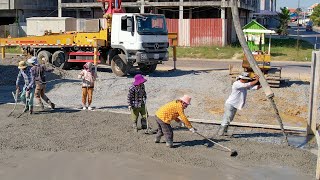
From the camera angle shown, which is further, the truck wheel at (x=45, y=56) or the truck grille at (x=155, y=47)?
the truck wheel at (x=45, y=56)

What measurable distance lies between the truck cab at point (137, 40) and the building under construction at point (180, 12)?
1464 centimetres

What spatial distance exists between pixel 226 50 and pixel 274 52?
3.36 m

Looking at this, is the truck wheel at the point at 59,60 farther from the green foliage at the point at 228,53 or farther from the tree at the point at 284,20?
the tree at the point at 284,20

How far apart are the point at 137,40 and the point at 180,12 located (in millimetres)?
18557

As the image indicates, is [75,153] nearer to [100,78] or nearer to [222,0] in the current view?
[100,78]

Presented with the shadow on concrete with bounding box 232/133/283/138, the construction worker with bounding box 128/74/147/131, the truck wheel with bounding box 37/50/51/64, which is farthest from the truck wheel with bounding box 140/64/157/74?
the shadow on concrete with bounding box 232/133/283/138

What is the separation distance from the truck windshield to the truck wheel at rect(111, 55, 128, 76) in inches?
66.1

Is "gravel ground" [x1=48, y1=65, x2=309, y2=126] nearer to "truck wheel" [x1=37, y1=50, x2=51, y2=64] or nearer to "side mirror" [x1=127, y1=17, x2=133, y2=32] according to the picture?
"side mirror" [x1=127, y1=17, x2=133, y2=32]

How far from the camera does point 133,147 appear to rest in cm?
1033

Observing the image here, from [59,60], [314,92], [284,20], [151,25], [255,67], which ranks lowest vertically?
[314,92]

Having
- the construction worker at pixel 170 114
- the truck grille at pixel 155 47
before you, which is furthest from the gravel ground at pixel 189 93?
the construction worker at pixel 170 114

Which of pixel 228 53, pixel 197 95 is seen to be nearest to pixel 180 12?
pixel 228 53

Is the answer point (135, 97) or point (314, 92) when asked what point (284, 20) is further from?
point (135, 97)

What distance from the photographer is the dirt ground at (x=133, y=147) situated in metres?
8.91
